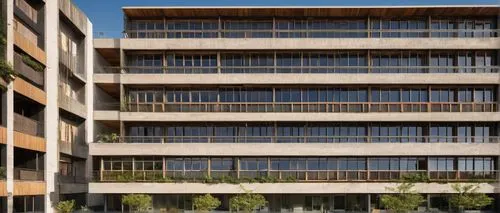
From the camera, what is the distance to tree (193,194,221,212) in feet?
141

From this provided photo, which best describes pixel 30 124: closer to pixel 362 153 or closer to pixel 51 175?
pixel 51 175

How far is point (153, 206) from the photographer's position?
4600cm

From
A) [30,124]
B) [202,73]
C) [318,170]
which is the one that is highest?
[202,73]

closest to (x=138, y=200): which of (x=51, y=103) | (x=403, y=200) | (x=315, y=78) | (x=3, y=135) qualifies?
(x=51, y=103)

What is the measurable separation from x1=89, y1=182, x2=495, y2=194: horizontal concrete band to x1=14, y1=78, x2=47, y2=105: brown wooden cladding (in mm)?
9205

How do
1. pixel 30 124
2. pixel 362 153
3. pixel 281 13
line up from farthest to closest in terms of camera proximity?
pixel 281 13 < pixel 362 153 < pixel 30 124

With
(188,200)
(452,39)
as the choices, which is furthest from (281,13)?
(188,200)

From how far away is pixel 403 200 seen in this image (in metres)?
42.9

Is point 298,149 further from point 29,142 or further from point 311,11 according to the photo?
point 29,142

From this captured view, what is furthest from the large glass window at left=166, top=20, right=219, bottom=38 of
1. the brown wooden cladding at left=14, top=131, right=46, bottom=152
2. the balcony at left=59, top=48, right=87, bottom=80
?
the brown wooden cladding at left=14, top=131, right=46, bottom=152

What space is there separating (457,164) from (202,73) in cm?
2449

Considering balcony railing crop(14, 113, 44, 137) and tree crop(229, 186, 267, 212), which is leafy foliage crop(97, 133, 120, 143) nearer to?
balcony railing crop(14, 113, 44, 137)

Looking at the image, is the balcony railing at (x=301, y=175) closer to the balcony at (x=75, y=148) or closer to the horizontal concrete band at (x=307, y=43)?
the balcony at (x=75, y=148)

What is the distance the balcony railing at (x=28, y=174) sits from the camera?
3612 cm
